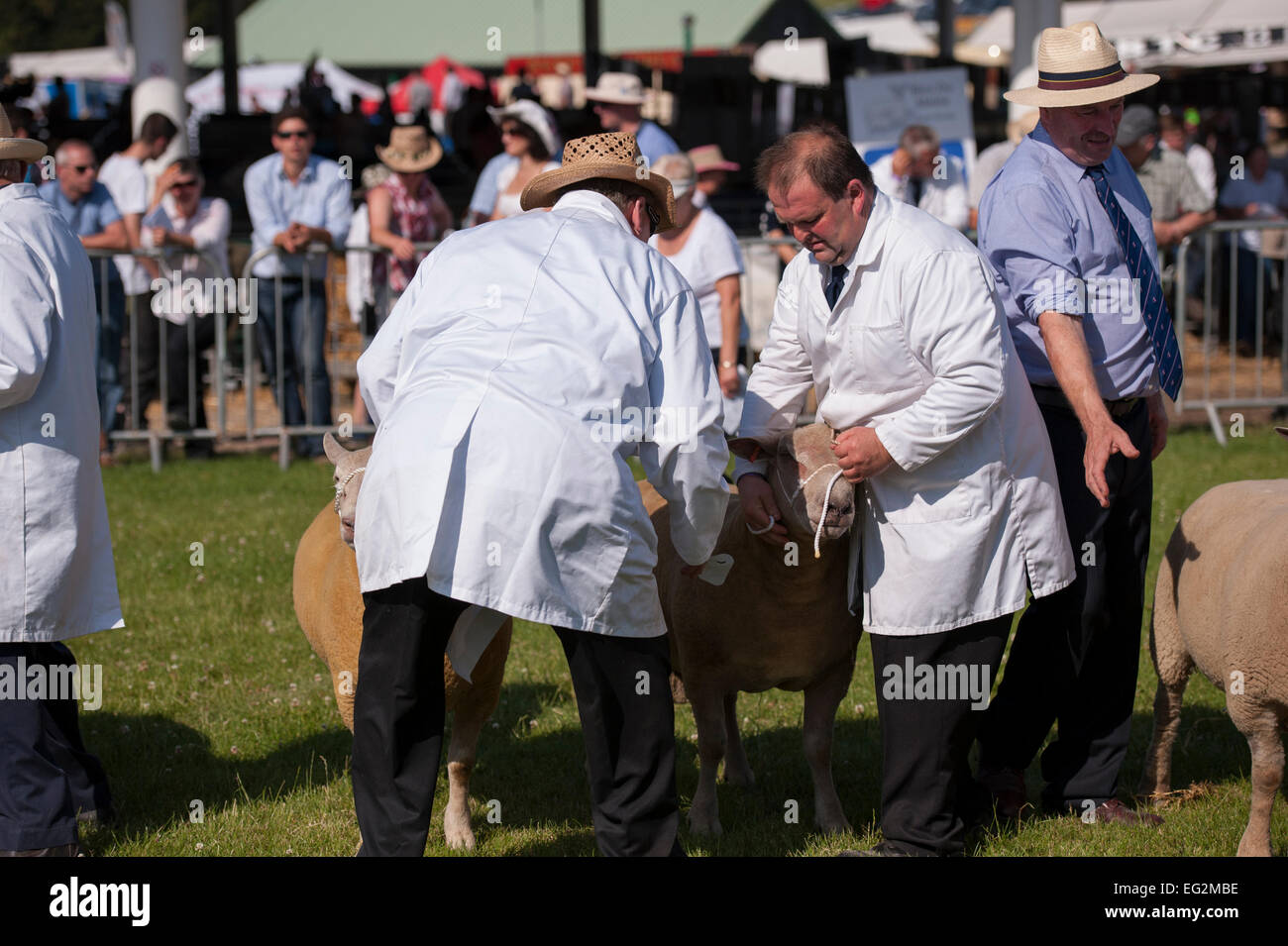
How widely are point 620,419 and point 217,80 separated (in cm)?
2867

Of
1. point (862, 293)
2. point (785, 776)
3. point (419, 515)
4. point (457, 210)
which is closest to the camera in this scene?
point (419, 515)

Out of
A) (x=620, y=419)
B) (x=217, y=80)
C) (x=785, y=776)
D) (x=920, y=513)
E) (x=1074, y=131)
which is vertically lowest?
(x=785, y=776)

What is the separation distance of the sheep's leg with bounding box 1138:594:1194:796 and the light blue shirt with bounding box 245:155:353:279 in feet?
25.4

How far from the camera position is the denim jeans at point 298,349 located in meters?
11.3

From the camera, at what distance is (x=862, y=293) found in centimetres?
435

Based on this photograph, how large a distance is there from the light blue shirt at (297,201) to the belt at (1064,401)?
7.60 meters

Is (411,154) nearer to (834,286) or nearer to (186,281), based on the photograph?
(186,281)

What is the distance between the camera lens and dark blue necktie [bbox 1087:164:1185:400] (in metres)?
4.84

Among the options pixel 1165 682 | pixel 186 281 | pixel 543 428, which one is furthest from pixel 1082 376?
pixel 186 281

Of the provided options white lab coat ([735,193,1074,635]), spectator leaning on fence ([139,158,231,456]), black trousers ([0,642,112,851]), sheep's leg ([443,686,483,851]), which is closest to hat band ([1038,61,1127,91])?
white lab coat ([735,193,1074,635])

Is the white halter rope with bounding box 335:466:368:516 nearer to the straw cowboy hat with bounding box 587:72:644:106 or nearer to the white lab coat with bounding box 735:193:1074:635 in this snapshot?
the white lab coat with bounding box 735:193:1074:635

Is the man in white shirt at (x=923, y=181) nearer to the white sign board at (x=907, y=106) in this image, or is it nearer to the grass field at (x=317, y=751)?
the white sign board at (x=907, y=106)
